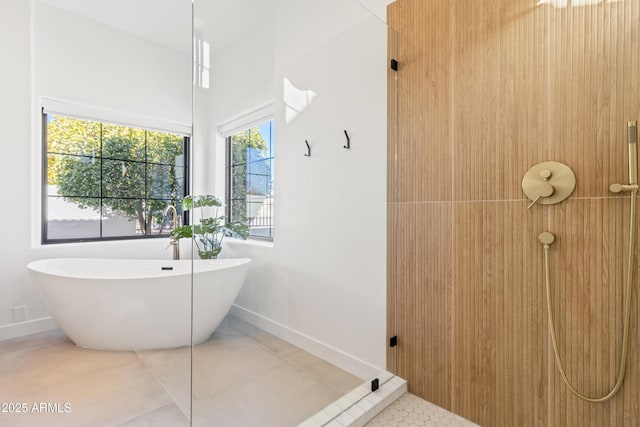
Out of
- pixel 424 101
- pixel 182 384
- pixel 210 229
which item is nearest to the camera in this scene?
pixel 210 229

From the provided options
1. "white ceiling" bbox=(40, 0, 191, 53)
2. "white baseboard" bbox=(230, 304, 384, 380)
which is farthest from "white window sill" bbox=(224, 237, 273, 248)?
"white ceiling" bbox=(40, 0, 191, 53)

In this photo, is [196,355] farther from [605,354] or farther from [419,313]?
[605,354]

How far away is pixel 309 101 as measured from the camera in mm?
1730

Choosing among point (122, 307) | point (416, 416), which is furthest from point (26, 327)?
point (416, 416)

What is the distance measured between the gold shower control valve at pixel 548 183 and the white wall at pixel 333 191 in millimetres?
742

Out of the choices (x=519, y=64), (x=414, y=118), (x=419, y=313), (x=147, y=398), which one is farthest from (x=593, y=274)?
(x=147, y=398)

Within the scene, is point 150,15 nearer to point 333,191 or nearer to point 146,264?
point 146,264

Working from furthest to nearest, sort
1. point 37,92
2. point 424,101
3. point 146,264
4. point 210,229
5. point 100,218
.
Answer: point 100,218
point 146,264
point 37,92
point 424,101
point 210,229

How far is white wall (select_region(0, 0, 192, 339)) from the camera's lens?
2.66m

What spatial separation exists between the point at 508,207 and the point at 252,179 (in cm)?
123

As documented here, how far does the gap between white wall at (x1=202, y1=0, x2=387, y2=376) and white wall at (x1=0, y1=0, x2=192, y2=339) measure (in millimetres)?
2468

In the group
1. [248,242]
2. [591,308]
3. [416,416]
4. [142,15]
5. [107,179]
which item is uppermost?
[142,15]

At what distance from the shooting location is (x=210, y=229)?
1408 millimetres

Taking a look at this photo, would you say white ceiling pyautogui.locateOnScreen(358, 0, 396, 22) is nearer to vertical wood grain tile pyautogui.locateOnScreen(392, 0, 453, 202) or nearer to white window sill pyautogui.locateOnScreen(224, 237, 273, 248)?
vertical wood grain tile pyautogui.locateOnScreen(392, 0, 453, 202)
